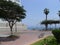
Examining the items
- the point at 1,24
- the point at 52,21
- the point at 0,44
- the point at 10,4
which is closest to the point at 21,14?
the point at 10,4

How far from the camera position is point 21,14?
3938 centimetres

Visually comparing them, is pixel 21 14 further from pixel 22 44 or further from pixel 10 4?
pixel 22 44

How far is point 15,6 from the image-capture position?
37.5 metres

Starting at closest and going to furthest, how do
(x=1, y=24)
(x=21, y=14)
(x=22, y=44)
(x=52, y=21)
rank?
(x=22, y=44), (x=21, y=14), (x=1, y=24), (x=52, y=21)

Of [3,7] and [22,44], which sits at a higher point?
[3,7]

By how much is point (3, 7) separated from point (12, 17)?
105 inches

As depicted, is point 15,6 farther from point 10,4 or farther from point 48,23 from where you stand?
point 48,23

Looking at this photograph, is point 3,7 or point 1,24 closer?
point 3,7

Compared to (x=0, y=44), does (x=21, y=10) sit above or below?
above

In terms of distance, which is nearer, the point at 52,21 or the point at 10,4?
the point at 10,4

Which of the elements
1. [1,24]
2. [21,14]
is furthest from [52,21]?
[21,14]

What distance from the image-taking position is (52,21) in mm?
85062

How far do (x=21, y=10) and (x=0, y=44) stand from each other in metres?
12.3

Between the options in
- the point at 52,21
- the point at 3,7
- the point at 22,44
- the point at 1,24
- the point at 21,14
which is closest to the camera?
the point at 22,44
